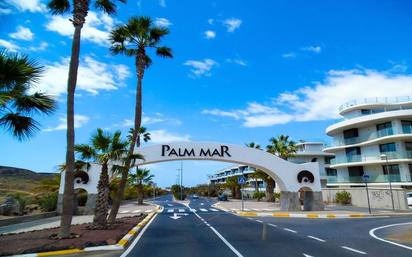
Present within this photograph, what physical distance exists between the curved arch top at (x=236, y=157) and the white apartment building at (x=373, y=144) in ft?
49.2

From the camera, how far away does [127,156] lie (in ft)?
58.3

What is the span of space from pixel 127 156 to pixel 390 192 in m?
28.9

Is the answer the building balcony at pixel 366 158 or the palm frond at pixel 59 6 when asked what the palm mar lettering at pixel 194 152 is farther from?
the building balcony at pixel 366 158

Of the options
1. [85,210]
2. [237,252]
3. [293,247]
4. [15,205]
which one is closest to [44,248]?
[237,252]

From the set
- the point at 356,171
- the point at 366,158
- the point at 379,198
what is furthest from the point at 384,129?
the point at 379,198

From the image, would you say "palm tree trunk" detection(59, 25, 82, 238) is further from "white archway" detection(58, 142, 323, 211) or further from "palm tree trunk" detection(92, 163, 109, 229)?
"white archway" detection(58, 142, 323, 211)

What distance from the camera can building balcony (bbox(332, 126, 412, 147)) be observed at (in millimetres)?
42375

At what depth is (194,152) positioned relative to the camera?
1145 inches

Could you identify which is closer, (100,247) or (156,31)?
(100,247)

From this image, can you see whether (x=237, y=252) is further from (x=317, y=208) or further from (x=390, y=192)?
(x=390, y=192)

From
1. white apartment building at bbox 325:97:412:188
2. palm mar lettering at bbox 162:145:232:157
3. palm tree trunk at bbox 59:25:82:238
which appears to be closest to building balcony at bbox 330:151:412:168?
white apartment building at bbox 325:97:412:188

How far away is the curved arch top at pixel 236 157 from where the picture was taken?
93.5 feet

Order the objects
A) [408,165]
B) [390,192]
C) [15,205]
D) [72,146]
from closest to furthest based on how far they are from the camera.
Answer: [72,146], [15,205], [390,192], [408,165]

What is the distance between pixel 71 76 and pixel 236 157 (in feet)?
61.1
